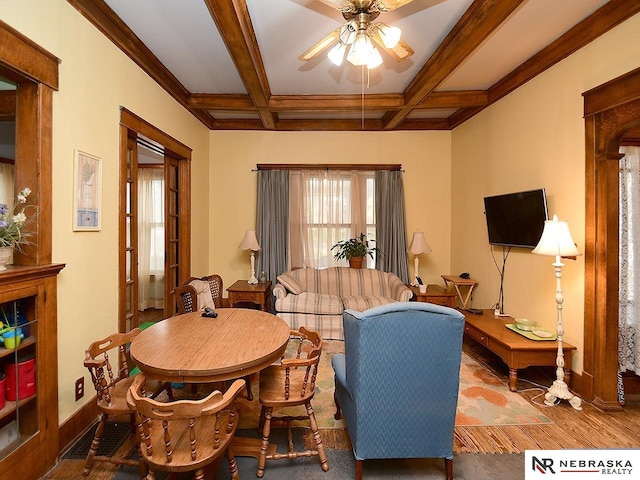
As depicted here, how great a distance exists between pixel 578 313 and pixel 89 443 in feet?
12.6

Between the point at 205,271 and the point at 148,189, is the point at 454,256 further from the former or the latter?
the point at 148,189

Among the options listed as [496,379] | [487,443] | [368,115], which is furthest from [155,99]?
[496,379]

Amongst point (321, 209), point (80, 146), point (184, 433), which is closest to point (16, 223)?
point (80, 146)

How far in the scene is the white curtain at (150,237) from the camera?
18.0ft

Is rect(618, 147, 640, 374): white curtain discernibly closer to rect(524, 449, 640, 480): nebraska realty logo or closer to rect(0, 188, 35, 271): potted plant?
rect(524, 449, 640, 480): nebraska realty logo

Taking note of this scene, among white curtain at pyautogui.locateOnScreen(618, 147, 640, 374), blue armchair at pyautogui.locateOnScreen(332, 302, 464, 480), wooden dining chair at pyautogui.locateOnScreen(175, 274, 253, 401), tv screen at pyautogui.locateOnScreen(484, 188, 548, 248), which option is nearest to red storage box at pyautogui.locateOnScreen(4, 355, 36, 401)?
wooden dining chair at pyautogui.locateOnScreen(175, 274, 253, 401)

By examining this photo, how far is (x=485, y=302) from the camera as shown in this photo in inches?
160

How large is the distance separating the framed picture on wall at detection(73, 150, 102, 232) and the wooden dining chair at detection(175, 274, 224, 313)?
913 mm

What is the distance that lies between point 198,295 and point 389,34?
2766 millimetres

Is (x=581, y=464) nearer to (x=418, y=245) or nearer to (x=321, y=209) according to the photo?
(x=418, y=245)

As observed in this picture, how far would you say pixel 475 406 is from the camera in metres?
2.60

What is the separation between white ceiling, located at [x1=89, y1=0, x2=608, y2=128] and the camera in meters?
2.37

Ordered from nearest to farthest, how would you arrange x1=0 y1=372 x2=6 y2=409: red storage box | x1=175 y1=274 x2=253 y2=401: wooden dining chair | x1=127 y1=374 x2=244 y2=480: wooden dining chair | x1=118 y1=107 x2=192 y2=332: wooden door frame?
x1=127 y1=374 x2=244 y2=480: wooden dining chair → x1=0 y1=372 x2=6 y2=409: red storage box → x1=118 y1=107 x2=192 y2=332: wooden door frame → x1=175 y1=274 x2=253 y2=401: wooden dining chair

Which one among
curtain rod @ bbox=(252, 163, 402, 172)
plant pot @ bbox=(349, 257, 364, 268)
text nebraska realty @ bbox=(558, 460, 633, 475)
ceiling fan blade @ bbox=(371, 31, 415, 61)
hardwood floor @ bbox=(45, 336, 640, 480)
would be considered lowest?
hardwood floor @ bbox=(45, 336, 640, 480)
